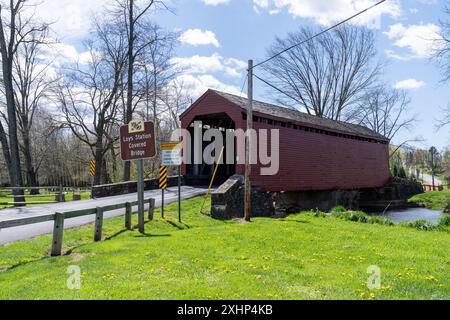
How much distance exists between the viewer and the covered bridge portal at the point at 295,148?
53.6 ft

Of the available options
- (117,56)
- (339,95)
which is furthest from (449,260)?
(339,95)

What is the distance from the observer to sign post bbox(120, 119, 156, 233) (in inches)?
353

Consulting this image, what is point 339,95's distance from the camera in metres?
40.6

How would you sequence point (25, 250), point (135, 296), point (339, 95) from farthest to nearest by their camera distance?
1. point (339, 95)
2. point (25, 250)
3. point (135, 296)

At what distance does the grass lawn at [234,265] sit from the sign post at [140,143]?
104 centimetres

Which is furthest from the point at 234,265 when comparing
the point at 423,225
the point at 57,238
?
the point at 423,225

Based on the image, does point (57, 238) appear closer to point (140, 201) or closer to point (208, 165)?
point (140, 201)

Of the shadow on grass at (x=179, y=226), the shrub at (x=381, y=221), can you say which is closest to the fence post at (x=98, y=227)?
the shadow on grass at (x=179, y=226)

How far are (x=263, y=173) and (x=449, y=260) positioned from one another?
10.8 metres

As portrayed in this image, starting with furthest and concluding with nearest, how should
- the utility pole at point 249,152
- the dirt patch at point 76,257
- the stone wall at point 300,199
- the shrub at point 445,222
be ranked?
1. the stone wall at point 300,199
2. the utility pole at point 249,152
3. the shrub at point 445,222
4. the dirt patch at point 76,257

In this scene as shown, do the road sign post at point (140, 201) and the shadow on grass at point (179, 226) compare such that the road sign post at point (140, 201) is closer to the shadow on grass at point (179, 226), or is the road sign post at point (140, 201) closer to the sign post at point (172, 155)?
the shadow on grass at point (179, 226)

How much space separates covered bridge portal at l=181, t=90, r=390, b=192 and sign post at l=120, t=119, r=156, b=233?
669cm

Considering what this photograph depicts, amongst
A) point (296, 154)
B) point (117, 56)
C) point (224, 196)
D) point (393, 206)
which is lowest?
point (393, 206)
